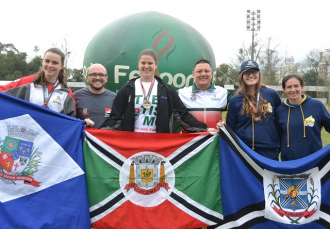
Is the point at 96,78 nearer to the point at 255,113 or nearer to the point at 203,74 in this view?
the point at 203,74

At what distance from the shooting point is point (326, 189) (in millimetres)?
3852

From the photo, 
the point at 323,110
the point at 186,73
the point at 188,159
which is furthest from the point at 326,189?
the point at 186,73

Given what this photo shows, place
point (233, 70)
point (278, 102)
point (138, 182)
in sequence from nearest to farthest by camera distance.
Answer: point (138, 182) → point (278, 102) → point (233, 70)

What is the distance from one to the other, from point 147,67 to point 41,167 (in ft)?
5.89

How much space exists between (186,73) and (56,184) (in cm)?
448

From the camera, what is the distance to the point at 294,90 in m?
4.16

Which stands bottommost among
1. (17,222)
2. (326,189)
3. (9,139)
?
(17,222)

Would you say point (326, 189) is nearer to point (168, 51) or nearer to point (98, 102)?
point (98, 102)

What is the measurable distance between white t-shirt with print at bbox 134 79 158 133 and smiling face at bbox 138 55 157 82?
0.11m

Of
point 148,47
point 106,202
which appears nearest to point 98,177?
point 106,202

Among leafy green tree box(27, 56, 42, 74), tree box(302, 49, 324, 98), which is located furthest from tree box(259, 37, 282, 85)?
leafy green tree box(27, 56, 42, 74)

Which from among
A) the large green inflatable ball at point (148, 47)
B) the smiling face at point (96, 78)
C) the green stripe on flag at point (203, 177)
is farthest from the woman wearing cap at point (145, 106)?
the large green inflatable ball at point (148, 47)

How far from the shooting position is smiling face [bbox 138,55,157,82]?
164 inches

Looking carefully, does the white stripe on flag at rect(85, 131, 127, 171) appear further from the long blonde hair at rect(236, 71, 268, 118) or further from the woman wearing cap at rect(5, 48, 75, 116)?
the long blonde hair at rect(236, 71, 268, 118)
